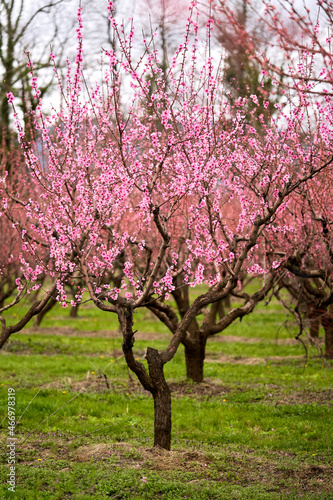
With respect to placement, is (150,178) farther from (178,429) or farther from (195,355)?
(195,355)

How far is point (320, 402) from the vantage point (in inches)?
354

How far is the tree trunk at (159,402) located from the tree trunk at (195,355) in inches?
150

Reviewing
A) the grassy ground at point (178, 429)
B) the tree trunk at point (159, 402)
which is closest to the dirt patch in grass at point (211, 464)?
the grassy ground at point (178, 429)

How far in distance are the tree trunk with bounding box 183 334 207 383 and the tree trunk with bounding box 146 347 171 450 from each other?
3799 millimetres

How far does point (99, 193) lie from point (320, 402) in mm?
5233

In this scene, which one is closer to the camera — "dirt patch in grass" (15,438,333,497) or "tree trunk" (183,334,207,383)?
"dirt patch in grass" (15,438,333,497)

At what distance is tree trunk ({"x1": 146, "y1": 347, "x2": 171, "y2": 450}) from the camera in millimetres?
6258

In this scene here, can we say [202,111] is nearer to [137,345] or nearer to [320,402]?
[320,402]

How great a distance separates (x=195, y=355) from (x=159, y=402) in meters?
4.14

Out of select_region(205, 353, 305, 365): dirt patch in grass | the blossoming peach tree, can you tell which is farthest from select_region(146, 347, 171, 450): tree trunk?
select_region(205, 353, 305, 365): dirt patch in grass

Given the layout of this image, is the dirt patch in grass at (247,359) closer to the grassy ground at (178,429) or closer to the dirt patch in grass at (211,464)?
the grassy ground at (178,429)

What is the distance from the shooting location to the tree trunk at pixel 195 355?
10289 millimetres

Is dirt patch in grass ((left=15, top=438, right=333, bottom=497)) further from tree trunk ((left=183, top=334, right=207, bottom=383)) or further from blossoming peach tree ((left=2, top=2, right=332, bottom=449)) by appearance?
tree trunk ((left=183, top=334, right=207, bottom=383))

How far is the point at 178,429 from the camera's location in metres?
7.75
